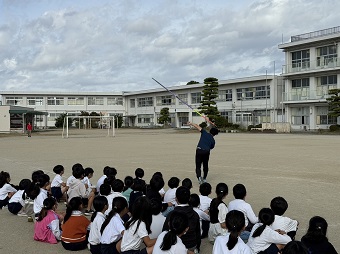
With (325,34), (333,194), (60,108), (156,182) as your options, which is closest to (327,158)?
(333,194)

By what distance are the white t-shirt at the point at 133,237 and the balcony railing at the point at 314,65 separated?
121 feet

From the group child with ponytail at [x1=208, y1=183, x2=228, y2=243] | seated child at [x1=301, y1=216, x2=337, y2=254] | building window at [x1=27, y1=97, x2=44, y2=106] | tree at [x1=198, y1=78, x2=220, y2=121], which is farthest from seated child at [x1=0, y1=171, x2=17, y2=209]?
building window at [x1=27, y1=97, x2=44, y2=106]

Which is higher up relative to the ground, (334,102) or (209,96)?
(209,96)

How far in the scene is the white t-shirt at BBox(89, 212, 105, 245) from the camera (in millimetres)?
4461

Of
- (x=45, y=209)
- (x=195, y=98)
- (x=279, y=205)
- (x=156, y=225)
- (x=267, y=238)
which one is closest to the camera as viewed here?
(x=267, y=238)

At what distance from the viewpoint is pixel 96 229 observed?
14.8 ft

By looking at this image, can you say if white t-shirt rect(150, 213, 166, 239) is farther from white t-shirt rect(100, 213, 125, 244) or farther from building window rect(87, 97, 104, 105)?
building window rect(87, 97, 104, 105)

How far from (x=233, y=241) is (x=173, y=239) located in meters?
0.55

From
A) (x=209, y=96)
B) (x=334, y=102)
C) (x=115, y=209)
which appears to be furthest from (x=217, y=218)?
(x=209, y=96)

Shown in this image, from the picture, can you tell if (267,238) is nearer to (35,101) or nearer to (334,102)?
(334,102)

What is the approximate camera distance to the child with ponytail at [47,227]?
5059 mm

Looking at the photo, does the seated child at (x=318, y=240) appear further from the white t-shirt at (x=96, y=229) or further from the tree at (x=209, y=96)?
the tree at (x=209, y=96)

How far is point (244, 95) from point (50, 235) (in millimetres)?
45971

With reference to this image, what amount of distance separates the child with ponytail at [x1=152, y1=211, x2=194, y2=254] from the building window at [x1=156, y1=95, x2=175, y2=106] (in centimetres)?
5795
